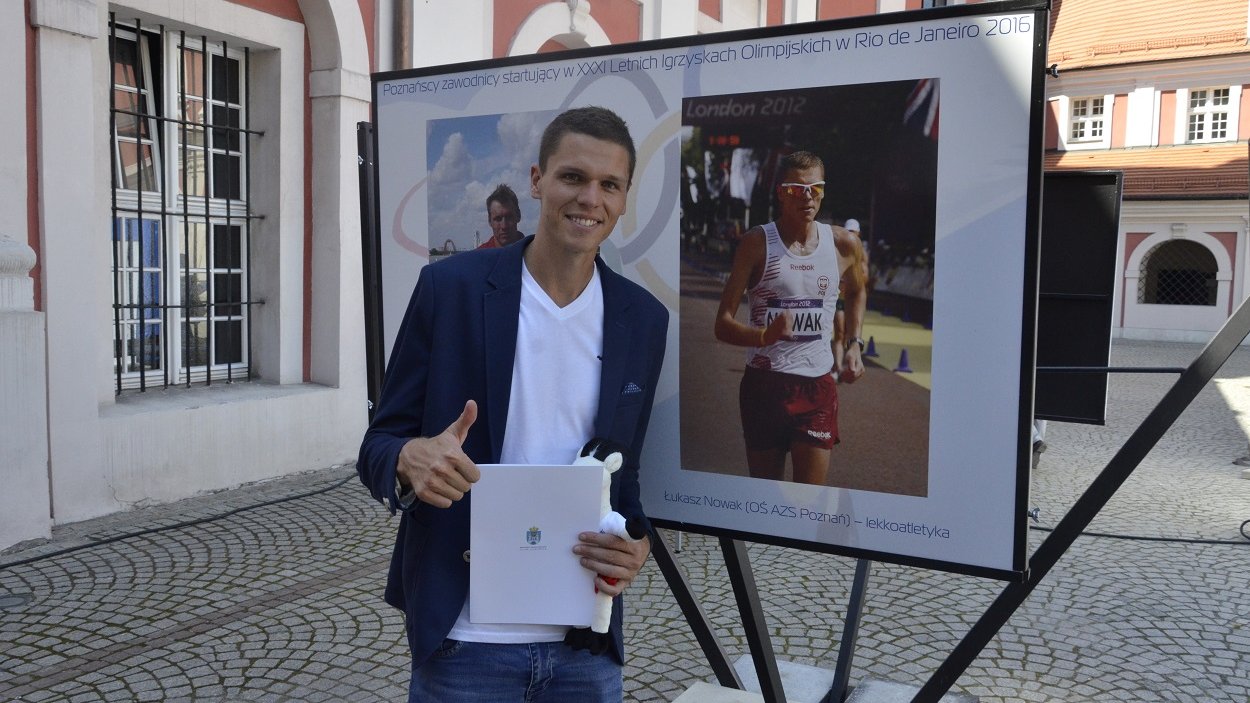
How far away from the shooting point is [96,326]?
243 inches

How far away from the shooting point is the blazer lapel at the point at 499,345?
72.2 inches

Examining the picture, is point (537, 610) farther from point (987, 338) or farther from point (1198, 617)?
point (1198, 617)

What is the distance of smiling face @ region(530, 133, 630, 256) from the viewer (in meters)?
1.91

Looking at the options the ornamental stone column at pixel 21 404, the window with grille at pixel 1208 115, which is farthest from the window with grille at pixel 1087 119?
the ornamental stone column at pixel 21 404

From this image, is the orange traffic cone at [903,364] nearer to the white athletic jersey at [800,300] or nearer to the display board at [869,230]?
the display board at [869,230]

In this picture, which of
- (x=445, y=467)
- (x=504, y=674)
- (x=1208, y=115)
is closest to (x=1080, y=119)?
(x=1208, y=115)

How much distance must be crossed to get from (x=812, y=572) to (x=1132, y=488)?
3.98m

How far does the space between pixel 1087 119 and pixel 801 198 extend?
30644mm

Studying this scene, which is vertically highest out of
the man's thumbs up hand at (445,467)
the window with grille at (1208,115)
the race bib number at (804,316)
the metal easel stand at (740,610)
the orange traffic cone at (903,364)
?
the window with grille at (1208,115)

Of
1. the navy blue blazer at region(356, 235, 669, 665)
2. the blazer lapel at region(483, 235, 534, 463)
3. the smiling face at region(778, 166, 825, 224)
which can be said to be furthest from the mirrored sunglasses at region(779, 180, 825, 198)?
the blazer lapel at region(483, 235, 534, 463)

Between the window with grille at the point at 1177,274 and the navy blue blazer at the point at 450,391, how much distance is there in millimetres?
29145

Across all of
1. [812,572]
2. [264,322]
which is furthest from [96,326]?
[812,572]

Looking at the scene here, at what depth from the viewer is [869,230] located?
2.30m

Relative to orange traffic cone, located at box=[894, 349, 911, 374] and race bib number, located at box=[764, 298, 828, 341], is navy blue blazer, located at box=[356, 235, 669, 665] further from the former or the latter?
orange traffic cone, located at box=[894, 349, 911, 374]
